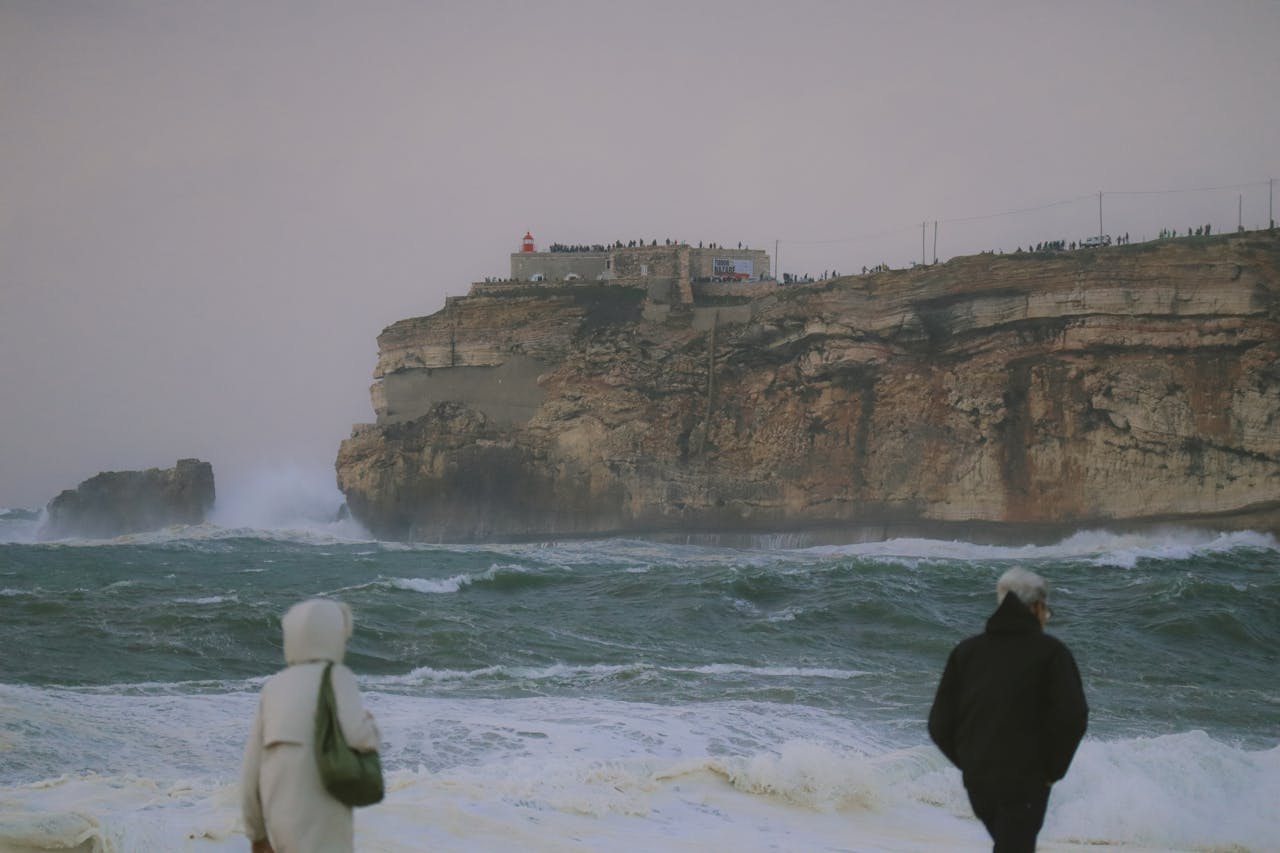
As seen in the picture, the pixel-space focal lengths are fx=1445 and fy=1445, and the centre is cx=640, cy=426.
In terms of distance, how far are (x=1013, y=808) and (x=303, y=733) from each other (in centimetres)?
248

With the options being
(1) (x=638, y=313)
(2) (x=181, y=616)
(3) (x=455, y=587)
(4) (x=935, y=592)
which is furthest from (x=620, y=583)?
(1) (x=638, y=313)

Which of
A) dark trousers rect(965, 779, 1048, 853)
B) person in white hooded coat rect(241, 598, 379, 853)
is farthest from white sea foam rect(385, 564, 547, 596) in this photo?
person in white hooded coat rect(241, 598, 379, 853)

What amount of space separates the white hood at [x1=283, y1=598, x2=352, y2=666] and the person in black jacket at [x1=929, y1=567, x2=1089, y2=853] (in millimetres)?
2203

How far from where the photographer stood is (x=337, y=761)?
13.8ft

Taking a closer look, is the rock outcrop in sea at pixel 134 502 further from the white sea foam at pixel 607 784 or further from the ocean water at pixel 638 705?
the white sea foam at pixel 607 784

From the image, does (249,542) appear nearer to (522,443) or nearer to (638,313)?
(522,443)

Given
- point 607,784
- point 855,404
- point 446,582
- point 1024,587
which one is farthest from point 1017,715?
point 855,404

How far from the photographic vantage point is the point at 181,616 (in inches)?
805

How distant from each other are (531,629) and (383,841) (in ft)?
44.3

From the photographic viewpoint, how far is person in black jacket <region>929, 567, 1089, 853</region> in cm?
504

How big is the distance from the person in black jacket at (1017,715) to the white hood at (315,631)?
220 centimetres

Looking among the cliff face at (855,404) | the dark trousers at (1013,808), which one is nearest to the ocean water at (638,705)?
the dark trousers at (1013,808)

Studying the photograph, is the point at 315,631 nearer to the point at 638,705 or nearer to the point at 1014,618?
the point at 1014,618

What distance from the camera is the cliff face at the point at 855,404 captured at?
1747 inches
